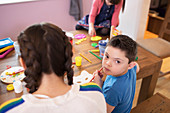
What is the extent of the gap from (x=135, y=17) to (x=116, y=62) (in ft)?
7.53

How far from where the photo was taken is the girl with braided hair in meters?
0.59

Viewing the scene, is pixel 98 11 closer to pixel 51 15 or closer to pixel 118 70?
pixel 51 15

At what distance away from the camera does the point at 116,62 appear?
101cm

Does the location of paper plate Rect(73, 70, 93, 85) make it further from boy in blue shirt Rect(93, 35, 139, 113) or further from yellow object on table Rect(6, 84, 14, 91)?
yellow object on table Rect(6, 84, 14, 91)

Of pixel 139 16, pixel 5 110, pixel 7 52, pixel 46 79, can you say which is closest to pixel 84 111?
pixel 46 79

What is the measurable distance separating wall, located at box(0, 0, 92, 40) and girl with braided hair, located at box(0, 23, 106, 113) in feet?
7.44

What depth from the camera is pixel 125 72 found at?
107 cm

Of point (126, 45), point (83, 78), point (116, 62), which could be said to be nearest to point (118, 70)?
point (116, 62)

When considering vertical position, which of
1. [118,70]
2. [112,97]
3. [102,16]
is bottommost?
[112,97]

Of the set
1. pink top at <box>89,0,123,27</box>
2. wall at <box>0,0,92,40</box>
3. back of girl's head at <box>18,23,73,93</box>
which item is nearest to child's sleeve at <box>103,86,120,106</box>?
back of girl's head at <box>18,23,73,93</box>

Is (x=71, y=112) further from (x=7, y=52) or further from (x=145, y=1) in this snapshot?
(x=145, y=1)

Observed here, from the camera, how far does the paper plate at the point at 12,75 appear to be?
1117 mm

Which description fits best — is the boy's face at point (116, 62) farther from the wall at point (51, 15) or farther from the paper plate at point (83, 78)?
the wall at point (51, 15)

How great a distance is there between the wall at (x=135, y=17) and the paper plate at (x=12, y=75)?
7.99ft
